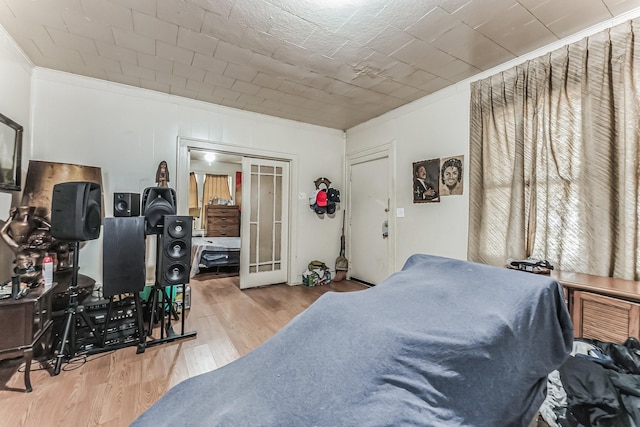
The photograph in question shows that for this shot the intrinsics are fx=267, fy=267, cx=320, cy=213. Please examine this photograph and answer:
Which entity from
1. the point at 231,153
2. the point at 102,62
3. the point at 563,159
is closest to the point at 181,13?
the point at 102,62

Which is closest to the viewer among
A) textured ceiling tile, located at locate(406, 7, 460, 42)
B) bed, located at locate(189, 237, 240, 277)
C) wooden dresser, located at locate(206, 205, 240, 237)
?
textured ceiling tile, located at locate(406, 7, 460, 42)

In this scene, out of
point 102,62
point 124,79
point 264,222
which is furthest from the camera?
point 264,222

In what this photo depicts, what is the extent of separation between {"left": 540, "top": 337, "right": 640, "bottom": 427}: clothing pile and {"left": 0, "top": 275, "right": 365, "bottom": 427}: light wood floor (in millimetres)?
2057

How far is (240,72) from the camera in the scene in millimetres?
2807

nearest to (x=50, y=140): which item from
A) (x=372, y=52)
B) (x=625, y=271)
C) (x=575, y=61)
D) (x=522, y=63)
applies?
(x=372, y=52)

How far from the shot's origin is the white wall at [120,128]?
9.17 feet

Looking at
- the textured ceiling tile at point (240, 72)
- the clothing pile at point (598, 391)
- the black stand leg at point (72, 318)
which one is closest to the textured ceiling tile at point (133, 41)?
the textured ceiling tile at point (240, 72)

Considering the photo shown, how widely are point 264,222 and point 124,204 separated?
204 centimetres

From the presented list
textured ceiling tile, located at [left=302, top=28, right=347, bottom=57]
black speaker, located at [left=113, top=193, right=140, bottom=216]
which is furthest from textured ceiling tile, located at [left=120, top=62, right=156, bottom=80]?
textured ceiling tile, located at [left=302, top=28, right=347, bottom=57]

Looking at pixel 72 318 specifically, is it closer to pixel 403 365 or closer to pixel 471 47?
pixel 403 365

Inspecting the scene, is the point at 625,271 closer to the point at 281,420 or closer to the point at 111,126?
the point at 281,420

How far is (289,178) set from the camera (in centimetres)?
440

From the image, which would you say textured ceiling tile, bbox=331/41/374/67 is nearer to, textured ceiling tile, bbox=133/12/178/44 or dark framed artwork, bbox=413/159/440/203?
textured ceiling tile, bbox=133/12/178/44

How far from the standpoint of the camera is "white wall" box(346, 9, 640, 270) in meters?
2.91
